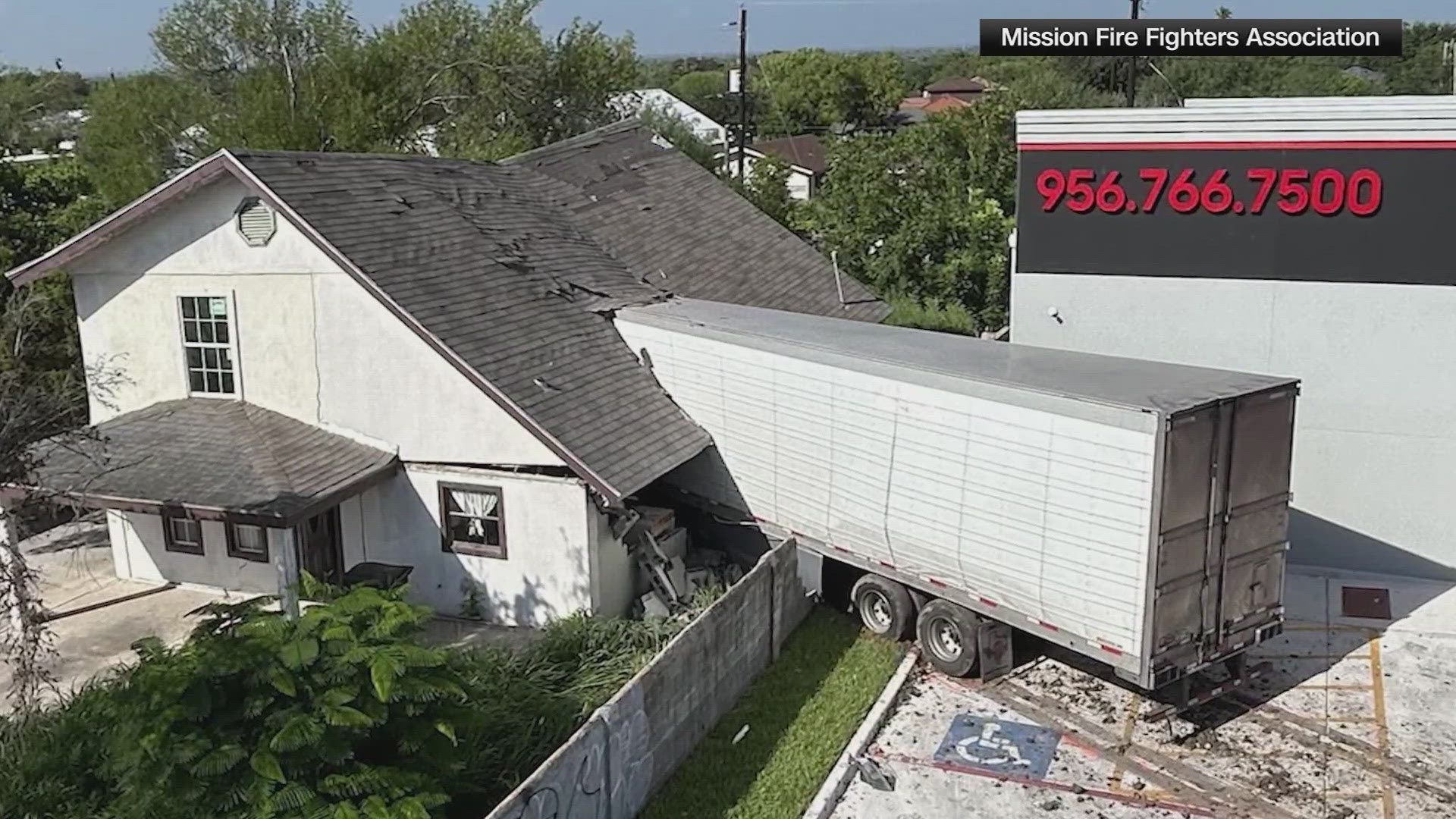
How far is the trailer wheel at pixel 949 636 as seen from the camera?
1402cm

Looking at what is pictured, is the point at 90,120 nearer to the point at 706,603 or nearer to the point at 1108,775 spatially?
the point at 706,603

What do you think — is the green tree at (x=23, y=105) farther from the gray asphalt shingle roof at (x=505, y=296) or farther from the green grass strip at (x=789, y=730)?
the green grass strip at (x=789, y=730)

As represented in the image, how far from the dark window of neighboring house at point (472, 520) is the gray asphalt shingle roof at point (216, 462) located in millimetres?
962

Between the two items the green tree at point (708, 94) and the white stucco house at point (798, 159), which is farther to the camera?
the green tree at point (708, 94)

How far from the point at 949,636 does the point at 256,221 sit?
36.1 feet

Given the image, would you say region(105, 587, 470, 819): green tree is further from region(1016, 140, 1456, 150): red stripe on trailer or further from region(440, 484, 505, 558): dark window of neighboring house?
region(1016, 140, 1456, 150): red stripe on trailer

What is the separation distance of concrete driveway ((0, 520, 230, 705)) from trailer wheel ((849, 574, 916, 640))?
28.2 ft

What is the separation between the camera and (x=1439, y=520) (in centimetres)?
1767

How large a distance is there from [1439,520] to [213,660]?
16702mm

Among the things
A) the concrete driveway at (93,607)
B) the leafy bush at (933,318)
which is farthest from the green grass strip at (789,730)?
the leafy bush at (933,318)

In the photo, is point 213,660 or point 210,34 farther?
point 210,34

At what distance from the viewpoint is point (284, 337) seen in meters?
17.1

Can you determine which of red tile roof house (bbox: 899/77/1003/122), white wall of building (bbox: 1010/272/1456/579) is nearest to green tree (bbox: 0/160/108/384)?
white wall of building (bbox: 1010/272/1456/579)

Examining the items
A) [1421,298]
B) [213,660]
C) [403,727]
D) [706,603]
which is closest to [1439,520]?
[1421,298]
